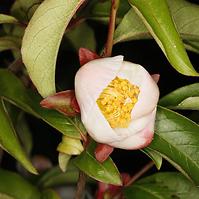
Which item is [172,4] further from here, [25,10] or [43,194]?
[43,194]

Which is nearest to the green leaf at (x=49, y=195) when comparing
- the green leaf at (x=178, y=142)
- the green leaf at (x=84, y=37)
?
the green leaf at (x=178, y=142)

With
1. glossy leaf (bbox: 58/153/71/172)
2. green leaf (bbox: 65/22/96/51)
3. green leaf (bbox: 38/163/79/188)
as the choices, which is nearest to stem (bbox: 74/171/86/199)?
glossy leaf (bbox: 58/153/71/172)

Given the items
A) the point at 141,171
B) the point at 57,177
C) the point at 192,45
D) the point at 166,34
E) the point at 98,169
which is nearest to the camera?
the point at 166,34

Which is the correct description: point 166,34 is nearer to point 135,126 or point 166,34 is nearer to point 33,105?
point 135,126

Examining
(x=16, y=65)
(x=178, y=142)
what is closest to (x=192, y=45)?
(x=178, y=142)

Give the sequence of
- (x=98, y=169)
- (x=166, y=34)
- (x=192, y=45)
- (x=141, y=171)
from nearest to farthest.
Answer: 1. (x=166, y=34)
2. (x=98, y=169)
3. (x=192, y=45)
4. (x=141, y=171)

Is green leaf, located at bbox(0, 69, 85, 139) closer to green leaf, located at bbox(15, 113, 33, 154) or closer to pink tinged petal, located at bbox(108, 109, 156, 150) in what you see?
pink tinged petal, located at bbox(108, 109, 156, 150)
